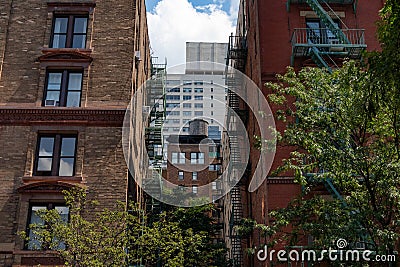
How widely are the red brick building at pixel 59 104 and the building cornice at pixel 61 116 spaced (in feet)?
0.15

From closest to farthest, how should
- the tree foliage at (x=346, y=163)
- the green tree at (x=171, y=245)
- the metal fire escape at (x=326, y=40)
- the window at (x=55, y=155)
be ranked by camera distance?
the tree foliage at (x=346, y=163) → the green tree at (x=171, y=245) → the metal fire escape at (x=326, y=40) → the window at (x=55, y=155)

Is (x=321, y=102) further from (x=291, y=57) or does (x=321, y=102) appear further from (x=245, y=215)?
(x=245, y=215)

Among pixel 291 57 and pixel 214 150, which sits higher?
pixel 214 150

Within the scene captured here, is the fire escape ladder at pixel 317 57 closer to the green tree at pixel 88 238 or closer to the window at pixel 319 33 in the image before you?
the window at pixel 319 33

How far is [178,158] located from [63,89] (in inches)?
1704

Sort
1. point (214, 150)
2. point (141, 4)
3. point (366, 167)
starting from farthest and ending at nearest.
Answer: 1. point (214, 150)
2. point (141, 4)
3. point (366, 167)

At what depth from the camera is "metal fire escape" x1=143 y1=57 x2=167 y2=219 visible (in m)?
31.0

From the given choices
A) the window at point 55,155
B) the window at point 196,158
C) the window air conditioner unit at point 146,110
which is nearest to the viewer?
the window at point 55,155

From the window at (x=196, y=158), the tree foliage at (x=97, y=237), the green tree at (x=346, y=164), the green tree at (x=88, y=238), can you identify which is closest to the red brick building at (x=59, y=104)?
the tree foliage at (x=97, y=237)

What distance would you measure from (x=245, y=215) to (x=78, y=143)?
12303 millimetres

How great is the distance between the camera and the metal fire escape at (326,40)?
21.1 meters

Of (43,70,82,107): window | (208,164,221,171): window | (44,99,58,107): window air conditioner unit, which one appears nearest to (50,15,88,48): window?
(43,70,82,107): window

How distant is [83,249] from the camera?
664 inches

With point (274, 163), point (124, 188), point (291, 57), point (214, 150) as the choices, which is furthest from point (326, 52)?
point (214, 150)
